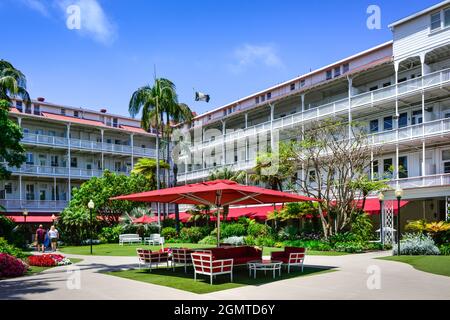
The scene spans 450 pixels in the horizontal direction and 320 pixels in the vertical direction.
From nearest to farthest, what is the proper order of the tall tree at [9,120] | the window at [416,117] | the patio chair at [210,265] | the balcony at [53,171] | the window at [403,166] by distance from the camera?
the patio chair at [210,265]
the tall tree at [9,120]
the window at [416,117]
the window at [403,166]
the balcony at [53,171]

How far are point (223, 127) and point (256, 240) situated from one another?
74.4ft

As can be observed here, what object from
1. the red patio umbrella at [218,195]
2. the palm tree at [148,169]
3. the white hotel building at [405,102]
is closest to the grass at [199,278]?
the red patio umbrella at [218,195]

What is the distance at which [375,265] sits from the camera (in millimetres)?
17156

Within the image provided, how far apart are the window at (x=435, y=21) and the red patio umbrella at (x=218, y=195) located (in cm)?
2269

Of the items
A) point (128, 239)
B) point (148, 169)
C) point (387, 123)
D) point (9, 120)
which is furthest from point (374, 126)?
point (9, 120)

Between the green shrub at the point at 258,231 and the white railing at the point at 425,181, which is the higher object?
the white railing at the point at 425,181

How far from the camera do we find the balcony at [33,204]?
45.2 metres

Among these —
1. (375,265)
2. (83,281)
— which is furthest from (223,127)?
(83,281)

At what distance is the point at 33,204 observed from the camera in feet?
154

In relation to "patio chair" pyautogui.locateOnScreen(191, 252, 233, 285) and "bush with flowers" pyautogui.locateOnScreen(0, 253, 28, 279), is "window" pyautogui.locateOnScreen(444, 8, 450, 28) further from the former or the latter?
"bush with flowers" pyautogui.locateOnScreen(0, 253, 28, 279)

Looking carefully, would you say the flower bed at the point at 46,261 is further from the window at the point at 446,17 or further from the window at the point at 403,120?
the window at the point at 446,17

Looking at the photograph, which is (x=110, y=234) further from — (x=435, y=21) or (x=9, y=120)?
(x=435, y=21)

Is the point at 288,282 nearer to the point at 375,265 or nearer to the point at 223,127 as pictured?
the point at 375,265

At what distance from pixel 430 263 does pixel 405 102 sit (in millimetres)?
19679
